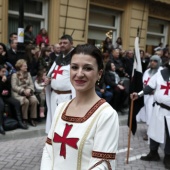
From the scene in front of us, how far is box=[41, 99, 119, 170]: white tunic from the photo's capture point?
1757 millimetres

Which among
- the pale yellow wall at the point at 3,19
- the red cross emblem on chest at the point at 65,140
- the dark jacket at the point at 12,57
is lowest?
the red cross emblem on chest at the point at 65,140

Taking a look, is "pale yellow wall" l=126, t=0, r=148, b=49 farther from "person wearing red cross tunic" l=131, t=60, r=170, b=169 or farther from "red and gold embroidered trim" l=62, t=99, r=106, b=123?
"red and gold embroidered trim" l=62, t=99, r=106, b=123

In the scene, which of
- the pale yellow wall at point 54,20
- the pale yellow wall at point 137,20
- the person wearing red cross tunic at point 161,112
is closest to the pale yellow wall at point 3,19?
the pale yellow wall at point 54,20

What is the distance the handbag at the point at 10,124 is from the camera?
636 cm

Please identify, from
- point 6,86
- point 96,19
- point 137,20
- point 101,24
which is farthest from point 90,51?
point 137,20

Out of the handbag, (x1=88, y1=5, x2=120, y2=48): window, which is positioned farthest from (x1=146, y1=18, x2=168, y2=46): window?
the handbag

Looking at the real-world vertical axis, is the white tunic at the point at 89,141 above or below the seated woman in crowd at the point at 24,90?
above

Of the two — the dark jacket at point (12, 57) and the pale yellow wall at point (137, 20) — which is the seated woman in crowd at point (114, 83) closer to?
the dark jacket at point (12, 57)

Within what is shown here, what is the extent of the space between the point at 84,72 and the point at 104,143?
16.8 inches

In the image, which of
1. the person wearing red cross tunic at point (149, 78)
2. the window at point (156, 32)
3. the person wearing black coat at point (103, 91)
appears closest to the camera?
the person wearing red cross tunic at point (149, 78)

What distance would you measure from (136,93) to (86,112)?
3598 millimetres

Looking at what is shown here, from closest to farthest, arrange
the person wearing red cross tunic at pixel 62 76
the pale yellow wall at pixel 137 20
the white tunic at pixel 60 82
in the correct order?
the person wearing red cross tunic at pixel 62 76 → the white tunic at pixel 60 82 → the pale yellow wall at pixel 137 20

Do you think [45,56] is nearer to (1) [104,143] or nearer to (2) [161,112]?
(2) [161,112]

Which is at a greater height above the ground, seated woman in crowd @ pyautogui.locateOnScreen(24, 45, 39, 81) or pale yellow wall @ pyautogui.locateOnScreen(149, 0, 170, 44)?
pale yellow wall @ pyautogui.locateOnScreen(149, 0, 170, 44)
